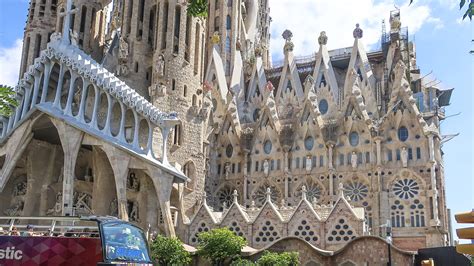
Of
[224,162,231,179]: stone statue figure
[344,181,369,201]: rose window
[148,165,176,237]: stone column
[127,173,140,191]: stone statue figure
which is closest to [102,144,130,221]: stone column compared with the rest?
[148,165,176,237]: stone column

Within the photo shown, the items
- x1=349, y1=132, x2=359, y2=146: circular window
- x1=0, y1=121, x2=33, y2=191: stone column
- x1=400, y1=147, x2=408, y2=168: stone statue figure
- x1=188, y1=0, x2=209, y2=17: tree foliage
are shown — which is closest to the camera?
x1=188, y1=0, x2=209, y2=17: tree foliage

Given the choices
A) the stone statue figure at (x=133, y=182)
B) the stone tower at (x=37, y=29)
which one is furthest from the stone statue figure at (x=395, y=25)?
the stone tower at (x=37, y=29)

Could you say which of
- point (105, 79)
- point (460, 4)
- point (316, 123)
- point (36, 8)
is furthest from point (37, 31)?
point (460, 4)

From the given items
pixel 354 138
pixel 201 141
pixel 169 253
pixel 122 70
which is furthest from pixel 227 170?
pixel 169 253

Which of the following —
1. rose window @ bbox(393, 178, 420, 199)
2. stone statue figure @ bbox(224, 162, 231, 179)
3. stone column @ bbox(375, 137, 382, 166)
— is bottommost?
rose window @ bbox(393, 178, 420, 199)

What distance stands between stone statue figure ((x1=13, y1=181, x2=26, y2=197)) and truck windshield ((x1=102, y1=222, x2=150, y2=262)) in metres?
27.8

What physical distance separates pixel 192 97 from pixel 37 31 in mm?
15112

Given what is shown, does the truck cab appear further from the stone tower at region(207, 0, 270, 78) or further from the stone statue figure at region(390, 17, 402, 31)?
the stone statue figure at region(390, 17, 402, 31)

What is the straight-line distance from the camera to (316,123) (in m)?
43.0

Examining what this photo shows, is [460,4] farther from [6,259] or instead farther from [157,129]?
[157,129]

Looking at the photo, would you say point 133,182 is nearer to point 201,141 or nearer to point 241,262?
point 201,141

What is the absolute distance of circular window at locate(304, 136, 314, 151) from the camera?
4291cm

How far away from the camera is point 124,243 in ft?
42.5

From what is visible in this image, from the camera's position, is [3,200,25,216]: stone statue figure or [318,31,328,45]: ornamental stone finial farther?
[318,31,328,45]: ornamental stone finial
